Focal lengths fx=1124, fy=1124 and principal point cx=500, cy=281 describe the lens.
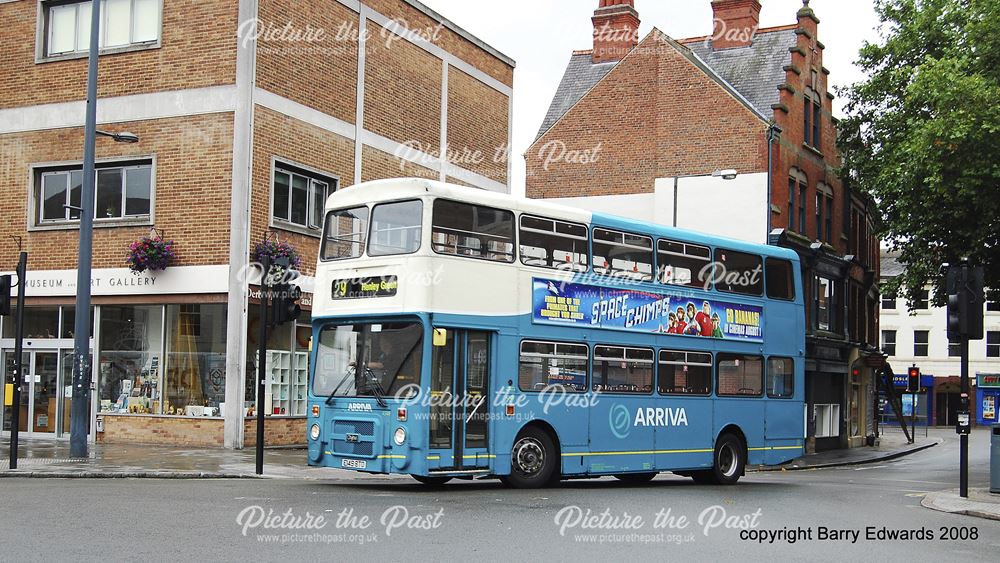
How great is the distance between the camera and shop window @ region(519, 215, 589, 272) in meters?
16.5

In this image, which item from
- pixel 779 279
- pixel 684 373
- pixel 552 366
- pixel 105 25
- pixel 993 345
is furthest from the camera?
pixel 993 345

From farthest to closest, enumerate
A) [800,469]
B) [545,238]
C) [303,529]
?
[800,469] < [545,238] < [303,529]

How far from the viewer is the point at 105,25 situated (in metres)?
25.6

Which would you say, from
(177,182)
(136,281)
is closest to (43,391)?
(136,281)

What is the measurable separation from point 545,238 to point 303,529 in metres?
7.11

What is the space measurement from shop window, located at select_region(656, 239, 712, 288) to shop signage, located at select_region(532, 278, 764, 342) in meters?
0.29

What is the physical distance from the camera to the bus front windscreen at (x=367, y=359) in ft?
50.1

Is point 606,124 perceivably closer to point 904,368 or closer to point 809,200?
point 809,200

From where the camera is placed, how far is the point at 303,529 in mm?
10859

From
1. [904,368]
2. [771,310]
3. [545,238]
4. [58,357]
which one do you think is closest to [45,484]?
[545,238]

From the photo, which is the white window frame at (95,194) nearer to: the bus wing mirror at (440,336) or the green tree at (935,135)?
the bus wing mirror at (440,336)

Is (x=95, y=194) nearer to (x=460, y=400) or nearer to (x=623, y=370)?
(x=460, y=400)

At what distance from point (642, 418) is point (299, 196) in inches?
441

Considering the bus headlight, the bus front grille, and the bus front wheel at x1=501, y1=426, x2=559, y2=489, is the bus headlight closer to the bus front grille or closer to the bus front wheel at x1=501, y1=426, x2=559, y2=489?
the bus front grille
